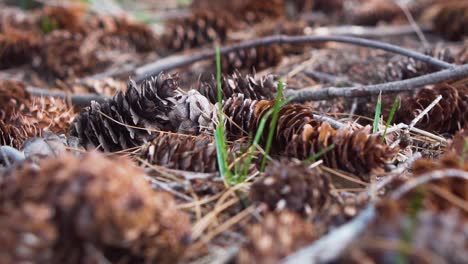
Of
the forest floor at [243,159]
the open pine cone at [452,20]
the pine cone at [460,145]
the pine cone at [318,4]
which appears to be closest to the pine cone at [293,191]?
the forest floor at [243,159]

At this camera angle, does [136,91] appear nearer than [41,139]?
No

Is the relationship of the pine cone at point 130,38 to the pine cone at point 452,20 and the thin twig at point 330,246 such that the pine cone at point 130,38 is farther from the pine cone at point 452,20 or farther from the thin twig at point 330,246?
the thin twig at point 330,246

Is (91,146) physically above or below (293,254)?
below

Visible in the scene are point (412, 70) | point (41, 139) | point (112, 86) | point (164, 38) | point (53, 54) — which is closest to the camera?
point (41, 139)

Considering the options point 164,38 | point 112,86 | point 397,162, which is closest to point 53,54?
point 164,38

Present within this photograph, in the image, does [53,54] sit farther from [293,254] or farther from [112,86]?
[293,254]

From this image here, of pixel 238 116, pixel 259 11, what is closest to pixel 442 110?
pixel 238 116

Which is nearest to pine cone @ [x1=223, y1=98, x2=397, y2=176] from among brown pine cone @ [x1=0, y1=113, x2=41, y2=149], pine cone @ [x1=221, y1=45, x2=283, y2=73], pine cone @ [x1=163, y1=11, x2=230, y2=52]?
brown pine cone @ [x1=0, y1=113, x2=41, y2=149]
